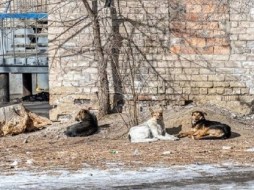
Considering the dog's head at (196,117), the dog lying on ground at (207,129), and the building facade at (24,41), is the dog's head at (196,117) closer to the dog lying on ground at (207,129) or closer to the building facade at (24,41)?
the dog lying on ground at (207,129)

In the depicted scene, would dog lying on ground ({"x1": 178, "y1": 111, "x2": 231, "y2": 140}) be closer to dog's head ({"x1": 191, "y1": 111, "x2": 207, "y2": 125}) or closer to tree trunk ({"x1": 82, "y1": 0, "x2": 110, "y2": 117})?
dog's head ({"x1": 191, "y1": 111, "x2": 207, "y2": 125})

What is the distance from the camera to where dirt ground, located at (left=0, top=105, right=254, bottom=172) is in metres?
11.9

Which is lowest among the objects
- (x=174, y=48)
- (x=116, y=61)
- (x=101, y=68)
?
(x=101, y=68)

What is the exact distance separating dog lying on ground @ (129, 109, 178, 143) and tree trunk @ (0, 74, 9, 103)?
40.3 feet

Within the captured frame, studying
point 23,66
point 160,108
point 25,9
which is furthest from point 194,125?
point 25,9

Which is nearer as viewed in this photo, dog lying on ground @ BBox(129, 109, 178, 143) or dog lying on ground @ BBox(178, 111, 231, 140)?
dog lying on ground @ BBox(129, 109, 178, 143)

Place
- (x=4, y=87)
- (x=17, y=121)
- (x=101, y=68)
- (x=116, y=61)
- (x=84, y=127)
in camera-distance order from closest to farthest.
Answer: (x=84, y=127) < (x=17, y=121) < (x=101, y=68) < (x=116, y=61) < (x=4, y=87)

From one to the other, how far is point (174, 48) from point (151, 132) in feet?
10.3

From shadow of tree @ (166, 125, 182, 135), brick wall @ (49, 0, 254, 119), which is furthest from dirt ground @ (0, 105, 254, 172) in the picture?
brick wall @ (49, 0, 254, 119)

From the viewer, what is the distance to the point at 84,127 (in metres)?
15.0

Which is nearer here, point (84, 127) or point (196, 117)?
point (196, 117)

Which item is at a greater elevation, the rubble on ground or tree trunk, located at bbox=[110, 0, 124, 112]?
tree trunk, located at bbox=[110, 0, 124, 112]

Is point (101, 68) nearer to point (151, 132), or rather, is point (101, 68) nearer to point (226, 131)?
point (151, 132)

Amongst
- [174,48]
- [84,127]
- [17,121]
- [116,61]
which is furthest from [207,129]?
[17,121]
